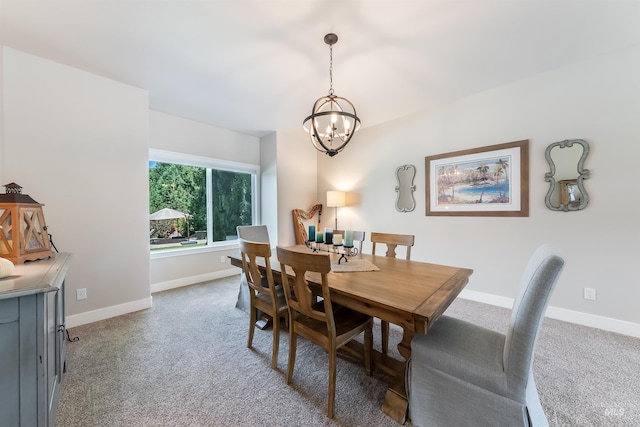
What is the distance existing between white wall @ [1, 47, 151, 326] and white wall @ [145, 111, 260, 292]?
68 cm

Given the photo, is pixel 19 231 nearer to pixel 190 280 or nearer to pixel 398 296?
pixel 398 296

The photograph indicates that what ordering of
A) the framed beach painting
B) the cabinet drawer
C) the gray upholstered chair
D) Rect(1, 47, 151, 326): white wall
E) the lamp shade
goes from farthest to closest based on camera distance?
1. the lamp shade
2. the framed beach painting
3. Rect(1, 47, 151, 326): white wall
4. the gray upholstered chair
5. the cabinet drawer

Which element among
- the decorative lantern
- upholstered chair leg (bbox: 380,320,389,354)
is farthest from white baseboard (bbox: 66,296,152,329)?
upholstered chair leg (bbox: 380,320,389,354)

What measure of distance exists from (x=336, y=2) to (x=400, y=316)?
2.05 meters

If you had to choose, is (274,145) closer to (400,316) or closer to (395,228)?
(395,228)

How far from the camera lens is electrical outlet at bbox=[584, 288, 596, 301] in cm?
246

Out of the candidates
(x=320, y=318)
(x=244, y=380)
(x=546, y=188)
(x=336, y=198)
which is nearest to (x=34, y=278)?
(x=244, y=380)

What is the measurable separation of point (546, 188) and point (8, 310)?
13.6 feet

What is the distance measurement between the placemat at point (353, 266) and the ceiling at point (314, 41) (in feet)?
6.18

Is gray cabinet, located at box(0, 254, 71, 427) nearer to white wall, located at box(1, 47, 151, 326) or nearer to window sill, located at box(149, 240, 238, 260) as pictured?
white wall, located at box(1, 47, 151, 326)

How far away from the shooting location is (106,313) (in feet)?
8.76

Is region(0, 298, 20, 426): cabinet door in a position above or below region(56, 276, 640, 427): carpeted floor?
above

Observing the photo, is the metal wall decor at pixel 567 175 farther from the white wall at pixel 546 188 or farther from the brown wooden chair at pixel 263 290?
Result: the brown wooden chair at pixel 263 290

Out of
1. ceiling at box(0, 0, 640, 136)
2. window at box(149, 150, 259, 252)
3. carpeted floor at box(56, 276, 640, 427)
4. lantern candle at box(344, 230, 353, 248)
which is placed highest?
ceiling at box(0, 0, 640, 136)
